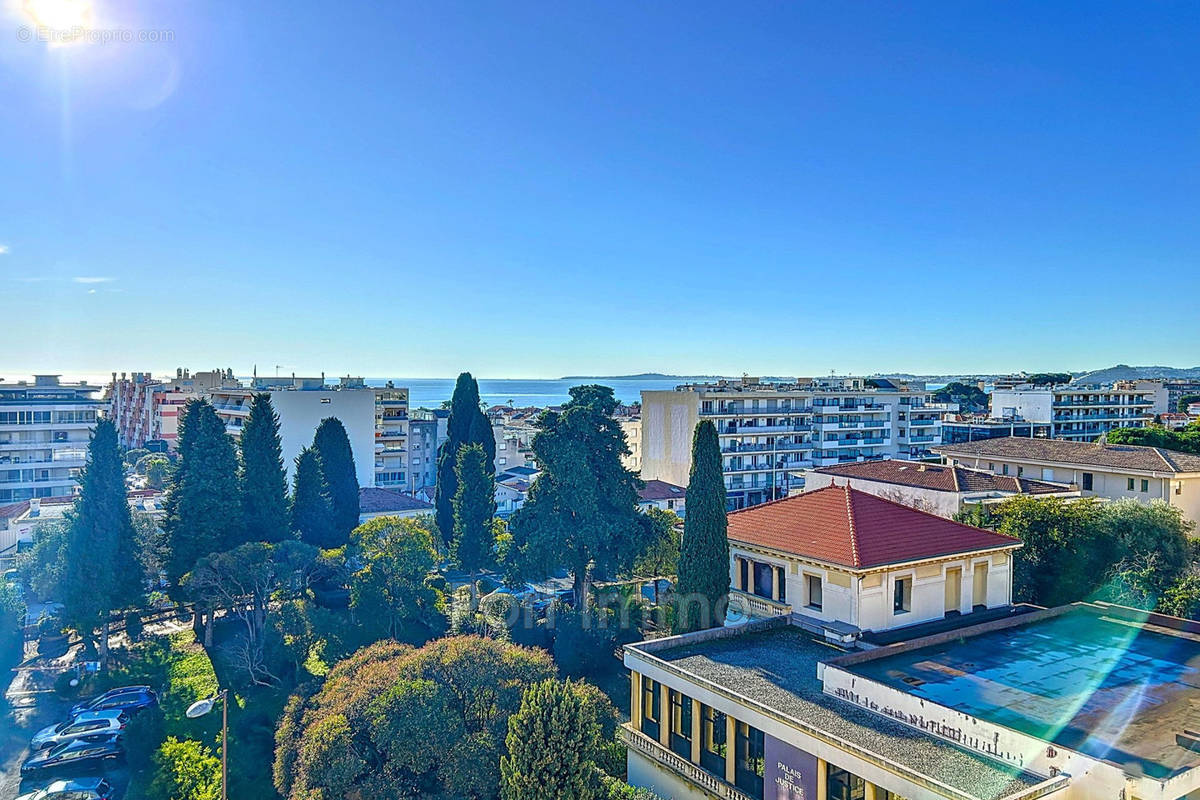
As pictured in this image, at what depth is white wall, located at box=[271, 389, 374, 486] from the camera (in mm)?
61938

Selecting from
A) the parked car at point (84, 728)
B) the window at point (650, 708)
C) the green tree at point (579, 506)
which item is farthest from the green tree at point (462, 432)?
the window at point (650, 708)

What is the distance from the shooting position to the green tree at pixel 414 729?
19812mm

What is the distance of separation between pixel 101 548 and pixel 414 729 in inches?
842

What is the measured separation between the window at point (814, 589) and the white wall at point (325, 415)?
42.9 metres

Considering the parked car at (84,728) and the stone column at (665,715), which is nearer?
the stone column at (665,715)

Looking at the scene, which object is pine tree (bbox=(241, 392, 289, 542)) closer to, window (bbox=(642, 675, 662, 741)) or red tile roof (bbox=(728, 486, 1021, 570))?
red tile roof (bbox=(728, 486, 1021, 570))

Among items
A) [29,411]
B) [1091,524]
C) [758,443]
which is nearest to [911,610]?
[1091,524]

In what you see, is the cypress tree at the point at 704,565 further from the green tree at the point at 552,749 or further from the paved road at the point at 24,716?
A: the paved road at the point at 24,716

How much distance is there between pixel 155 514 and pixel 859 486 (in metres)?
41.1

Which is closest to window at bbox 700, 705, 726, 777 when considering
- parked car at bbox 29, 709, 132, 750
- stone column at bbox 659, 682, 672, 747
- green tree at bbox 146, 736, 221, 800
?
stone column at bbox 659, 682, 672, 747

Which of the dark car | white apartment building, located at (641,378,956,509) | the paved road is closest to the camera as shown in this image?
the paved road

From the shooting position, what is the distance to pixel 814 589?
2503 centimetres

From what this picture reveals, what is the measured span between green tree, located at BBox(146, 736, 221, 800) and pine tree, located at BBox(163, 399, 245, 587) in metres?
13.6

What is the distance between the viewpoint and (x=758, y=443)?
74062mm
